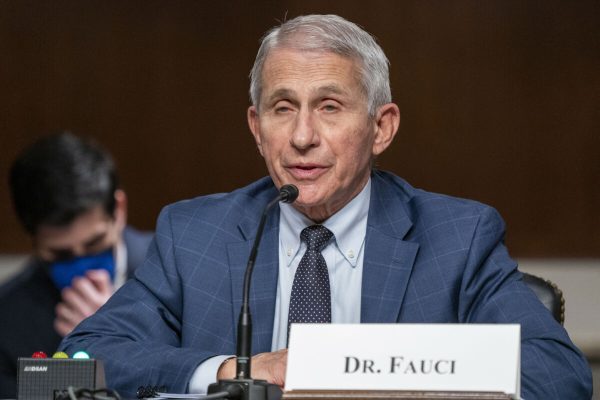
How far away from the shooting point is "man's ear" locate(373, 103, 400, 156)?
8.97ft

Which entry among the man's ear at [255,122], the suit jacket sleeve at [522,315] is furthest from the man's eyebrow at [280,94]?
the suit jacket sleeve at [522,315]

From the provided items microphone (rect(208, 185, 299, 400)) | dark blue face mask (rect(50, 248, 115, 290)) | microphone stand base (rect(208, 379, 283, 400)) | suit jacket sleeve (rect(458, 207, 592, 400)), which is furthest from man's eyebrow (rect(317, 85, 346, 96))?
dark blue face mask (rect(50, 248, 115, 290))

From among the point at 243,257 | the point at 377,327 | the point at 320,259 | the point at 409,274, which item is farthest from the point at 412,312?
the point at 377,327

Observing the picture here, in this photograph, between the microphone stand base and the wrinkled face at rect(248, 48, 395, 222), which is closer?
the microphone stand base

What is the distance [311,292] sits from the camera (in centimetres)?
258

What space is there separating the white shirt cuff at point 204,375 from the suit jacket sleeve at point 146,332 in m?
0.01

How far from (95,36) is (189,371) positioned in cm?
318

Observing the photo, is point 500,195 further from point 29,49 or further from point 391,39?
point 29,49

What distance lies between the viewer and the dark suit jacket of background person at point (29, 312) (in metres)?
4.11

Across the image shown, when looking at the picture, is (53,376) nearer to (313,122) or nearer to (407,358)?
(407,358)

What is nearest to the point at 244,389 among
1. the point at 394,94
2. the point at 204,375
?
the point at 204,375

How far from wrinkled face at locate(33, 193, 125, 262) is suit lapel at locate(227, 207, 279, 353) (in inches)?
63.6

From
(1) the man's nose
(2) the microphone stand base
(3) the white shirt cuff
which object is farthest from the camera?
(1) the man's nose

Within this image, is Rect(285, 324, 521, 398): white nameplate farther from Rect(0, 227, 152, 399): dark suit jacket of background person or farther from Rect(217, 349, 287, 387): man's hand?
Answer: Rect(0, 227, 152, 399): dark suit jacket of background person
